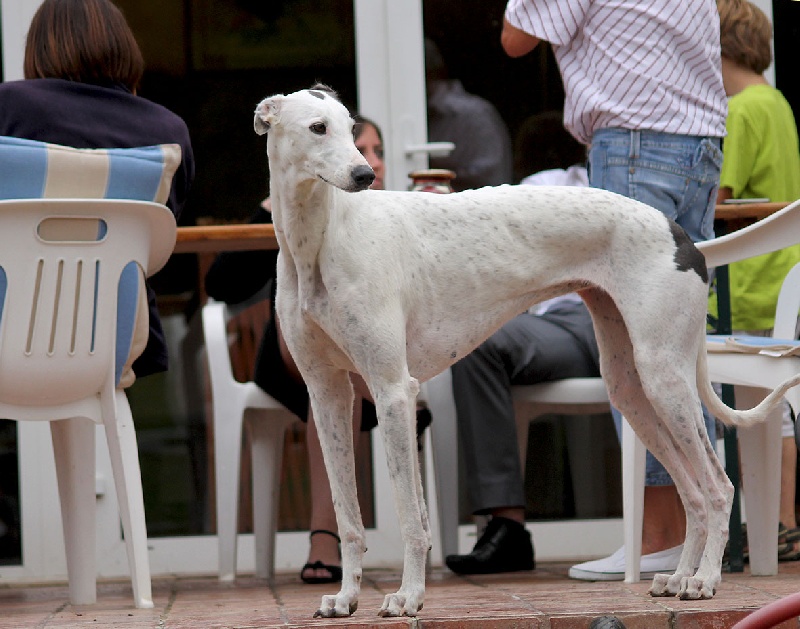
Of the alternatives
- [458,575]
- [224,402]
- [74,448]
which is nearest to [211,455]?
[224,402]

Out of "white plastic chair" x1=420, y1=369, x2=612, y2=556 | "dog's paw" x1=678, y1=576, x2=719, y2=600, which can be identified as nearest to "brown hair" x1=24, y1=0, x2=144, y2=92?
"white plastic chair" x1=420, y1=369, x2=612, y2=556

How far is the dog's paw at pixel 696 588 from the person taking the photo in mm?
3312

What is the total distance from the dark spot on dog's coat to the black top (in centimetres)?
156

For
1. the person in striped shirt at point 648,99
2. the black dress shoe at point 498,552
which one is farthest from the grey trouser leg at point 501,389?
the person in striped shirt at point 648,99

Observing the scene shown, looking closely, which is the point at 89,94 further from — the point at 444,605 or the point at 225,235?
the point at 444,605

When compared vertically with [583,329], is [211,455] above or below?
below

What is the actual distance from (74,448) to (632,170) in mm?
1791

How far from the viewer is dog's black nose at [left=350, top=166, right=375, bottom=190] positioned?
2891mm

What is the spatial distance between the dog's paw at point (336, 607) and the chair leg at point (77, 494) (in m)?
0.93

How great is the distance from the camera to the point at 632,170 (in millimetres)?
4035

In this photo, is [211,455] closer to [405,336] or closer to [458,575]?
[458,575]

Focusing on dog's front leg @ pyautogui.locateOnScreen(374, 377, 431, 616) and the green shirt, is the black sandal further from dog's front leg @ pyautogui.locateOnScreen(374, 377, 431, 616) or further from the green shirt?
the green shirt

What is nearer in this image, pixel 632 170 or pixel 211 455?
pixel 632 170

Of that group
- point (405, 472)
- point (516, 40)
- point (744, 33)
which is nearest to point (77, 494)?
point (405, 472)
